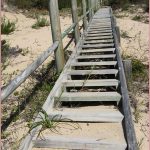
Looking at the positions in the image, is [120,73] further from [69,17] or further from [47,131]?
[69,17]

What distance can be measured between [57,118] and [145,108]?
1.73m

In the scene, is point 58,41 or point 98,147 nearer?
point 98,147

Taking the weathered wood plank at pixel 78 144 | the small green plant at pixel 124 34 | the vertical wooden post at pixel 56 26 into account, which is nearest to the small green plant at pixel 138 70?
the vertical wooden post at pixel 56 26

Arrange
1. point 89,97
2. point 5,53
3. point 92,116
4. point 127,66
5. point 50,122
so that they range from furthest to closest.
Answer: point 5,53
point 127,66
point 89,97
point 92,116
point 50,122

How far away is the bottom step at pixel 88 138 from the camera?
8.14ft

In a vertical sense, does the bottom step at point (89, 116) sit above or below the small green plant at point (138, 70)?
above

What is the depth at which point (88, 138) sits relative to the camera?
2623 mm

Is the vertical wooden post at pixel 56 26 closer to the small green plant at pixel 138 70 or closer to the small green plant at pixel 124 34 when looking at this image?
the small green plant at pixel 138 70

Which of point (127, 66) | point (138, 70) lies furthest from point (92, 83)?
point (138, 70)

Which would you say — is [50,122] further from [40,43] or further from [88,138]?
[40,43]

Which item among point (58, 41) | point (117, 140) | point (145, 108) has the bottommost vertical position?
point (145, 108)

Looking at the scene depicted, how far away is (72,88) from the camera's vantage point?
401 cm

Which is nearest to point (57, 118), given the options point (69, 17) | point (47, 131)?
point (47, 131)

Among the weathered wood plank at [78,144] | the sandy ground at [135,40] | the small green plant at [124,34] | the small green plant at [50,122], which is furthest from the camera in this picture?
the small green plant at [124,34]
